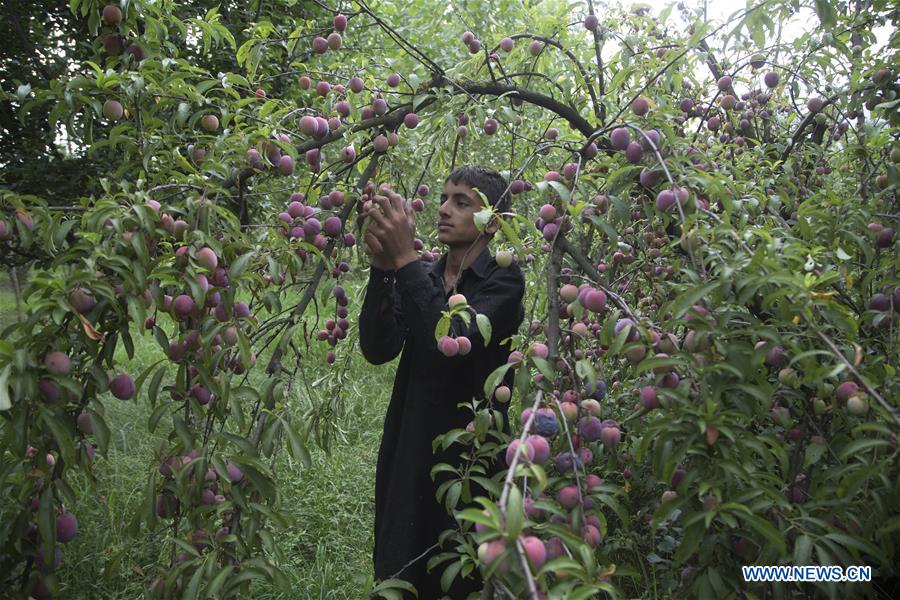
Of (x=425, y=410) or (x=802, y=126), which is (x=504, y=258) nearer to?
(x=425, y=410)

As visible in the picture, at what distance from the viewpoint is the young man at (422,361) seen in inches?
56.3

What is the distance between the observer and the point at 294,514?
9.09ft

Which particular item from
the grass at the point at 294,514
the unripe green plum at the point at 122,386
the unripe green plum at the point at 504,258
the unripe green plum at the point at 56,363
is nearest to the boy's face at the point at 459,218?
the unripe green plum at the point at 504,258

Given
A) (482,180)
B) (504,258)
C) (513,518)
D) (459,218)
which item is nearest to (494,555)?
(513,518)

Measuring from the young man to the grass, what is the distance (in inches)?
10.1

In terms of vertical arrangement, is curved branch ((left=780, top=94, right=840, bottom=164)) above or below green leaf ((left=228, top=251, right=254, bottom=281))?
above

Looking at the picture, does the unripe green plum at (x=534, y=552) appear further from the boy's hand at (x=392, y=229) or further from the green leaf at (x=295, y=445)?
the boy's hand at (x=392, y=229)

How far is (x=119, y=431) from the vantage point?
3488 millimetres

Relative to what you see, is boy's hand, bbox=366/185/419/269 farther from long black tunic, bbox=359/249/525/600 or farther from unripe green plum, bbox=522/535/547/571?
unripe green plum, bbox=522/535/547/571

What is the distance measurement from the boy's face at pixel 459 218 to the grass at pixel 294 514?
46 cm

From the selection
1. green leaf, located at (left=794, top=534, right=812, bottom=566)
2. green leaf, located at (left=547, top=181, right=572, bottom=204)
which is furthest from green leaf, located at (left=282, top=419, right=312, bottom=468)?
green leaf, located at (left=794, top=534, right=812, bottom=566)

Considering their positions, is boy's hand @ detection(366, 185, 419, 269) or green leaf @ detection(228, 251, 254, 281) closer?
green leaf @ detection(228, 251, 254, 281)

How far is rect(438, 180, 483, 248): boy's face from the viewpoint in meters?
1.64

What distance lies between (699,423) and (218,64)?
3.58 metres
